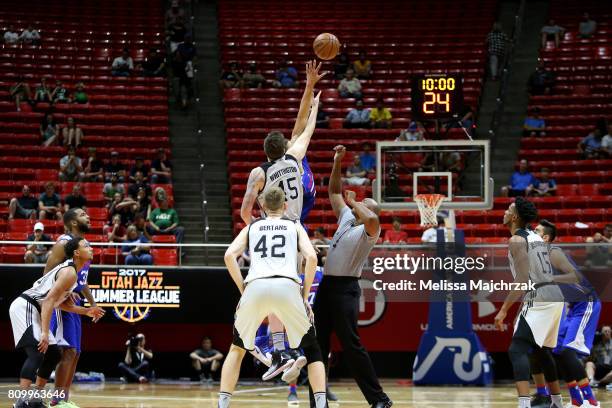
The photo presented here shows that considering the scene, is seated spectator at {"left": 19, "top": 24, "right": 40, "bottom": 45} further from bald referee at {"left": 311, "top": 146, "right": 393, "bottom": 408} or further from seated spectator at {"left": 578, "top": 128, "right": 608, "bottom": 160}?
bald referee at {"left": 311, "top": 146, "right": 393, "bottom": 408}

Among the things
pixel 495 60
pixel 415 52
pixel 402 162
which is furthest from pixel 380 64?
pixel 402 162

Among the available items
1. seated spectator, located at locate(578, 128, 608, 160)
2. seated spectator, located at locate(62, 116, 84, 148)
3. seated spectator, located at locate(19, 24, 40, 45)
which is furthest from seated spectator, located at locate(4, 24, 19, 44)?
seated spectator, located at locate(578, 128, 608, 160)

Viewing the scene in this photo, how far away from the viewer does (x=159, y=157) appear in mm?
18766

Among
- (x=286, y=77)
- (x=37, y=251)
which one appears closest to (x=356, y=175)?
(x=286, y=77)

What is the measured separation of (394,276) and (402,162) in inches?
73.5

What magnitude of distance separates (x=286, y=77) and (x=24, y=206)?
7293 mm

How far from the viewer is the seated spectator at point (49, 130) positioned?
19469 millimetres

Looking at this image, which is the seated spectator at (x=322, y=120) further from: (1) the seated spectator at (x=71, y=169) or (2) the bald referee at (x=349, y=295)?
(2) the bald referee at (x=349, y=295)

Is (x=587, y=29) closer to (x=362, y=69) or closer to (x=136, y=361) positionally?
(x=362, y=69)

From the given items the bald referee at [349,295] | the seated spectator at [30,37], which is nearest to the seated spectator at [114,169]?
the seated spectator at [30,37]

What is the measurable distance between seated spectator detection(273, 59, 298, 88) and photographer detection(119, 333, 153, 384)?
8.63 m

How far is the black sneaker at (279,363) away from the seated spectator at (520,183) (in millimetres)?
10977

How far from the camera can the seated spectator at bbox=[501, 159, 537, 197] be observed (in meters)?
18.0

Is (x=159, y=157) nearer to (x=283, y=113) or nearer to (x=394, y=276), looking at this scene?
(x=283, y=113)
